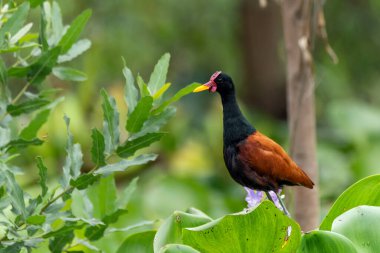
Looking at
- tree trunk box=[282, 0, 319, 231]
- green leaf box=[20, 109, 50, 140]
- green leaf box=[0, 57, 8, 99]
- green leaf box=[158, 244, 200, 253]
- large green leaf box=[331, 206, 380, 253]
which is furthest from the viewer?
tree trunk box=[282, 0, 319, 231]

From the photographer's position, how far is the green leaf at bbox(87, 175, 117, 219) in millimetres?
3012

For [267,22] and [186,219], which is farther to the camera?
[267,22]

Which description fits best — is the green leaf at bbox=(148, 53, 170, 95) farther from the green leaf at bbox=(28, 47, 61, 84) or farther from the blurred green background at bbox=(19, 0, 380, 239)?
the blurred green background at bbox=(19, 0, 380, 239)

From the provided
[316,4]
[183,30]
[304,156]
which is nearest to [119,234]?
[304,156]

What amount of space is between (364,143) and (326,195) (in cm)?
94

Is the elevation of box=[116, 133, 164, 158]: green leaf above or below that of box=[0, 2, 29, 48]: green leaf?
below

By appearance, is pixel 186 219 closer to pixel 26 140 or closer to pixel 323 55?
pixel 26 140

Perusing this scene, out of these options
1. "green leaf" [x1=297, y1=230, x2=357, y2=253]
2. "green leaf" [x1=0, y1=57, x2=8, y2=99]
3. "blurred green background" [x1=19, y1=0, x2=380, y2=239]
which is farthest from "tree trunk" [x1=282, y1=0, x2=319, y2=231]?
"blurred green background" [x1=19, y1=0, x2=380, y2=239]

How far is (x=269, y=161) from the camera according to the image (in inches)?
105

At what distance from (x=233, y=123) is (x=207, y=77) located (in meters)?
A: 7.00

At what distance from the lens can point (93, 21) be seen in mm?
9633

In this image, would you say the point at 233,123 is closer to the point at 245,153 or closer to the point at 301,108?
the point at 245,153

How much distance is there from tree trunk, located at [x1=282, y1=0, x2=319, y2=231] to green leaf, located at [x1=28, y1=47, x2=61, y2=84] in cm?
131

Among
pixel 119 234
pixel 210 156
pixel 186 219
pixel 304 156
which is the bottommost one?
pixel 210 156
